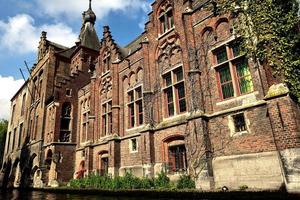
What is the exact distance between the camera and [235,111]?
1077cm

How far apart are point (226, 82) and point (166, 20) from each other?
259 inches

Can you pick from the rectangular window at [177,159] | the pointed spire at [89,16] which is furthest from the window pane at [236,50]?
the pointed spire at [89,16]

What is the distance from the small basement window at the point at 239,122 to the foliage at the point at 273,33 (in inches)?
88.1

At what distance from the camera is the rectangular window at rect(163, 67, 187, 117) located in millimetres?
14008

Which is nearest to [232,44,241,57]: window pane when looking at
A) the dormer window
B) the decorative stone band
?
the decorative stone band

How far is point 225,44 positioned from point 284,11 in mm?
2917

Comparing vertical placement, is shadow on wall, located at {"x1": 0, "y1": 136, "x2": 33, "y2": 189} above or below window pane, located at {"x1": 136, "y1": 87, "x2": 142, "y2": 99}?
below

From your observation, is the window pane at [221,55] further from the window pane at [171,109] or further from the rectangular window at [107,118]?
the rectangular window at [107,118]

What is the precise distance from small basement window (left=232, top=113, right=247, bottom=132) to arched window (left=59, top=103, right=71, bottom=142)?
710 inches

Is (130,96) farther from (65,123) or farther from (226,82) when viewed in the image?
(65,123)

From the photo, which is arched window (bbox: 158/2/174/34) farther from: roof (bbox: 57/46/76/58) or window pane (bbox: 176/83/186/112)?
roof (bbox: 57/46/76/58)

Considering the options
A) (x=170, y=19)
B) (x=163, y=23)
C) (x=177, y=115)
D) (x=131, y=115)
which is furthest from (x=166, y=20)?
(x=131, y=115)

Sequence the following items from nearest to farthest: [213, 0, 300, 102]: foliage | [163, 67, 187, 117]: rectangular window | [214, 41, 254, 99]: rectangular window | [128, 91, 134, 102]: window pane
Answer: [213, 0, 300, 102]: foliage < [214, 41, 254, 99]: rectangular window < [163, 67, 187, 117]: rectangular window < [128, 91, 134, 102]: window pane

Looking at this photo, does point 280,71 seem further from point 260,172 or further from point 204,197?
point 204,197
